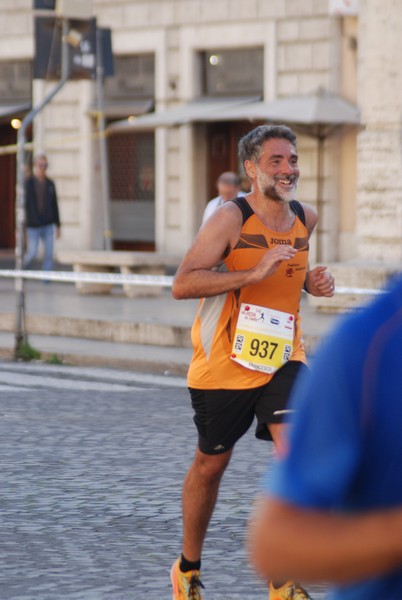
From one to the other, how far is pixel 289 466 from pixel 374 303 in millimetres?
218

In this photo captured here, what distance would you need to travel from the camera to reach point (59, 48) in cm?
1510

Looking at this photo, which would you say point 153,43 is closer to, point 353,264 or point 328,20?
point 328,20

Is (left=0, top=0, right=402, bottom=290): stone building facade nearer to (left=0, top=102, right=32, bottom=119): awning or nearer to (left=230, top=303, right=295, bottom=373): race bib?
(left=0, top=102, right=32, bottom=119): awning

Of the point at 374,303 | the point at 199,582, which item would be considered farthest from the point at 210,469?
the point at 374,303

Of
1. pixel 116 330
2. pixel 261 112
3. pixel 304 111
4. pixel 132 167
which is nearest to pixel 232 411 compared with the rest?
pixel 116 330

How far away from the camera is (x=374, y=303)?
1.90 meters

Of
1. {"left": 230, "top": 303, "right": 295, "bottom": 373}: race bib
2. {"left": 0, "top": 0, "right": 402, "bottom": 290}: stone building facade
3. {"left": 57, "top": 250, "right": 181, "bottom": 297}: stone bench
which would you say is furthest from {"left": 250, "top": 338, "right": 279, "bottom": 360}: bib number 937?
{"left": 0, "top": 0, "right": 402, "bottom": 290}: stone building facade

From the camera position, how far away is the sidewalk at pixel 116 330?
13.5m

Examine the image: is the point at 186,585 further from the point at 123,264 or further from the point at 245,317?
the point at 123,264

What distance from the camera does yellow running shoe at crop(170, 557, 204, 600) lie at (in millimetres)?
5102

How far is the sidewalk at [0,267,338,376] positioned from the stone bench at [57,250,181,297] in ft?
3.24

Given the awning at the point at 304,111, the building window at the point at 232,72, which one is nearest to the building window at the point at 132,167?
the building window at the point at 232,72

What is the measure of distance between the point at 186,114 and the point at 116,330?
10500 millimetres

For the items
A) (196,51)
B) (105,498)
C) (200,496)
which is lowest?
(105,498)
